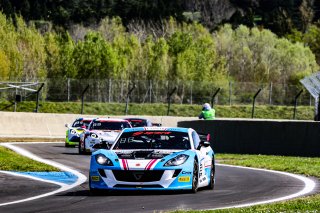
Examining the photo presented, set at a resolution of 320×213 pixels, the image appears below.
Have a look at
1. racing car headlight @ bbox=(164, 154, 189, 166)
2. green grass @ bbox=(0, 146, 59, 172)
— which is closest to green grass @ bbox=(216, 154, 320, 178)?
green grass @ bbox=(0, 146, 59, 172)

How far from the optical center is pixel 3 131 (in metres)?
48.6

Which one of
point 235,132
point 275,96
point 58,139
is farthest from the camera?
point 275,96

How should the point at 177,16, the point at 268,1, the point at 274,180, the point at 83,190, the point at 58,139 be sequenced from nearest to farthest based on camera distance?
1. the point at 83,190
2. the point at 274,180
3. the point at 58,139
4. the point at 177,16
5. the point at 268,1

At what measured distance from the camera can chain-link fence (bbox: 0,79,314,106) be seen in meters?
64.7

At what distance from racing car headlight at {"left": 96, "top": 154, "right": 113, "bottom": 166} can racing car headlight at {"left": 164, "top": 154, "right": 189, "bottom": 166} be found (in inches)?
34.1

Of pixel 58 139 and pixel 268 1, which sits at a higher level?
pixel 268 1

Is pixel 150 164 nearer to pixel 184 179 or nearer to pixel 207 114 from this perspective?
pixel 184 179

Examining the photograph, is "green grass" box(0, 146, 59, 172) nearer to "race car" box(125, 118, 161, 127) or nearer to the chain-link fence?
"race car" box(125, 118, 161, 127)

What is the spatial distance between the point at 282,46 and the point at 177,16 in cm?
2766

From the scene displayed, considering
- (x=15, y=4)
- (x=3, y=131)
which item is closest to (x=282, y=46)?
(x=15, y=4)

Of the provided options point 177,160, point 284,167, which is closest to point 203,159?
point 177,160

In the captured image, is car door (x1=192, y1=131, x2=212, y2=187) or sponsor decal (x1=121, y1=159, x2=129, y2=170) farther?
car door (x1=192, y1=131, x2=212, y2=187)

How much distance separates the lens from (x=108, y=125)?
108 feet

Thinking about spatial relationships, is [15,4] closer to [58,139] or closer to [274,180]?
[58,139]
